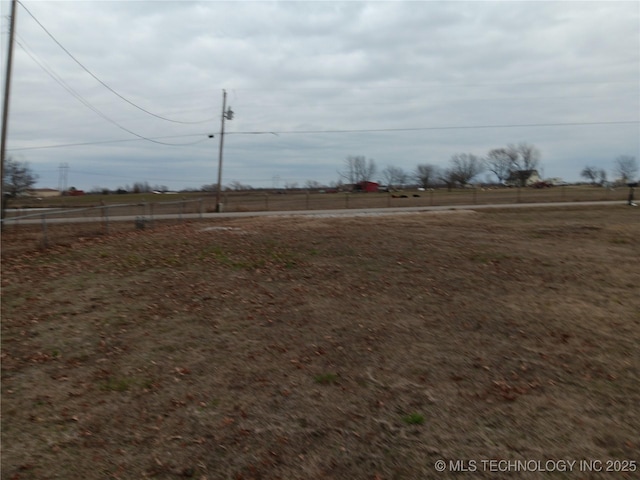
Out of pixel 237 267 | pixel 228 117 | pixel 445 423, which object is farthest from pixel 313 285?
pixel 228 117

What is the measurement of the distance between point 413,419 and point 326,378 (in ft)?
3.78

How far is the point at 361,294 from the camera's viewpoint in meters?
8.29

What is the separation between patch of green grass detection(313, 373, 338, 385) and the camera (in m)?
5.19

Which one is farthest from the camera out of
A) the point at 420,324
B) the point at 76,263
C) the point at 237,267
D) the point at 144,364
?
the point at 76,263

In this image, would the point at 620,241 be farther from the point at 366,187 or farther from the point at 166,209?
the point at 366,187

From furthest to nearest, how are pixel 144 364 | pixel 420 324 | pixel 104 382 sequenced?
pixel 420 324, pixel 144 364, pixel 104 382

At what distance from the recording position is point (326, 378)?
5.25 meters

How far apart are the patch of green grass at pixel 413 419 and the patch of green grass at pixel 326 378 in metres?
0.98

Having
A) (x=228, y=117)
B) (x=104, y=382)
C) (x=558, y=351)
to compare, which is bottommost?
(x=104, y=382)

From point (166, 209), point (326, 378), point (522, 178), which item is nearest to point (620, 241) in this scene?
point (326, 378)

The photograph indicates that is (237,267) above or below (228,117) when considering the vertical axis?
below

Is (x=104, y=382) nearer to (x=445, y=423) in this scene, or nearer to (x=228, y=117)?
A: (x=445, y=423)

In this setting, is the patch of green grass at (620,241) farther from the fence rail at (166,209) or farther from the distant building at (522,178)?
the distant building at (522,178)

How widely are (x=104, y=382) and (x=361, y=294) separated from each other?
13.8 ft
